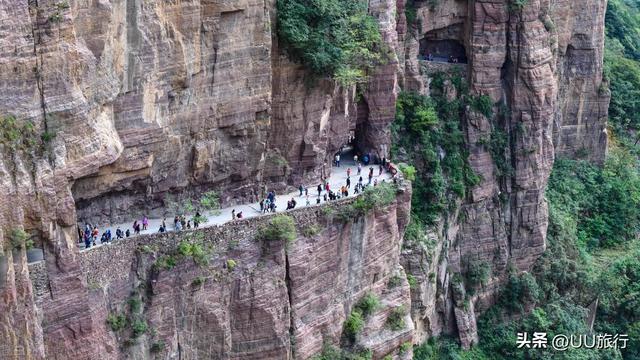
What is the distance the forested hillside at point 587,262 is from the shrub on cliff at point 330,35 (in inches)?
565

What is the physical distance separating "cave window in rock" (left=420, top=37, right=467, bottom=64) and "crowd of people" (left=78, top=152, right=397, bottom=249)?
8686 mm

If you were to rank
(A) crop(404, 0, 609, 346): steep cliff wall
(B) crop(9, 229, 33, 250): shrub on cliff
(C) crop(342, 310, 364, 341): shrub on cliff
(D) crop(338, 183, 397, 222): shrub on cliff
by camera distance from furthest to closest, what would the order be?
1. (A) crop(404, 0, 609, 346): steep cliff wall
2. (C) crop(342, 310, 364, 341): shrub on cliff
3. (D) crop(338, 183, 397, 222): shrub on cliff
4. (B) crop(9, 229, 33, 250): shrub on cliff

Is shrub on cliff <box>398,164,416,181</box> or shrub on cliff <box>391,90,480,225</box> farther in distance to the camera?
shrub on cliff <box>391,90,480,225</box>

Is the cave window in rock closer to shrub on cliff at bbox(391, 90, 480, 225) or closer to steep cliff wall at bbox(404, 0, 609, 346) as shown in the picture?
steep cliff wall at bbox(404, 0, 609, 346)

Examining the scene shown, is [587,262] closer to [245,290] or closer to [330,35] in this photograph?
[330,35]

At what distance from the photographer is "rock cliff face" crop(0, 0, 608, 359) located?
34.1 meters

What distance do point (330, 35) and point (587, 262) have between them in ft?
79.3

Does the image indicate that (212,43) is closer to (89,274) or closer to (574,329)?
(89,274)

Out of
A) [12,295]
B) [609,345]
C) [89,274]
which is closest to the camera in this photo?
[12,295]

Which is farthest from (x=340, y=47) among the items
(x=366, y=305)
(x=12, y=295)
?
(x=12, y=295)

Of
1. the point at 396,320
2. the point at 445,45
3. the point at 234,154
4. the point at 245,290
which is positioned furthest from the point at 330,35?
the point at 445,45

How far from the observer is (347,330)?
4650cm

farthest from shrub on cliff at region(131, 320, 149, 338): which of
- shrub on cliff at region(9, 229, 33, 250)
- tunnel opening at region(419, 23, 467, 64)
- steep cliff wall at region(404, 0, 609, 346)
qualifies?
tunnel opening at region(419, 23, 467, 64)

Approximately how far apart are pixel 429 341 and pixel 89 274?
22.8 m
